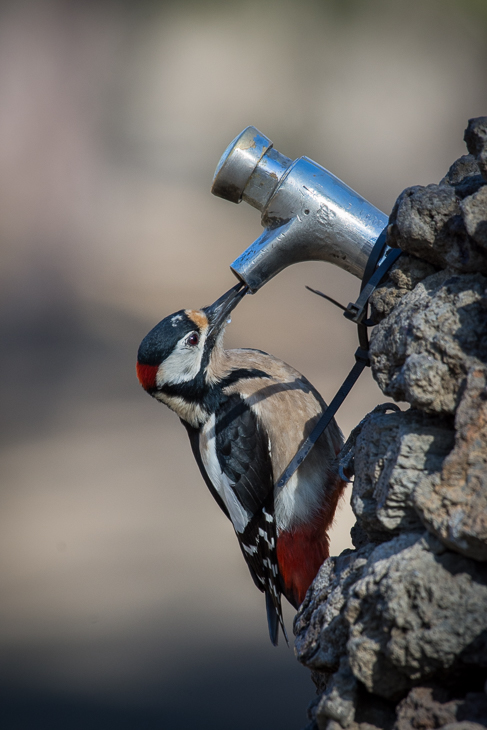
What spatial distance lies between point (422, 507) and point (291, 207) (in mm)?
653

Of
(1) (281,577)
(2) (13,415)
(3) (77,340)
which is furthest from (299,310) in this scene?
(1) (281,577)

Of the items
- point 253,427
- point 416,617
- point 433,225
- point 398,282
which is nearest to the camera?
point 416,617

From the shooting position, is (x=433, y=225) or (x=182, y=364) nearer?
(x=433, y=225)

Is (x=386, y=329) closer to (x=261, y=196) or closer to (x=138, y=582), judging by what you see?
(x=261, y=196)

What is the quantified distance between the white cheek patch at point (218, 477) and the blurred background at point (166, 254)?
0.40m

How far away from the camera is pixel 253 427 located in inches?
98.9

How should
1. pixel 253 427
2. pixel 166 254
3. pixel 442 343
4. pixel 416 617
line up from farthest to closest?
pixel 166 254 → pixel 253 427 → pixel 442 343 → pixel 416 617

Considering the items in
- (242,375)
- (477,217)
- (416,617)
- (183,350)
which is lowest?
(416,617)

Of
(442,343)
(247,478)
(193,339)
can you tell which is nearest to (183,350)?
(193,339)

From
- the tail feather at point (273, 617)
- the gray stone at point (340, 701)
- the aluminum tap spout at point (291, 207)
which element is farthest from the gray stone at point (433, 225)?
the tail feather at point (273, 617)

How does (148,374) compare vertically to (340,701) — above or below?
above

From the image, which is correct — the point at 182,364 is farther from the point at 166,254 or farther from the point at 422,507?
the point at 166,254

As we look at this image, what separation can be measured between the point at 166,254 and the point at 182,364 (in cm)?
611

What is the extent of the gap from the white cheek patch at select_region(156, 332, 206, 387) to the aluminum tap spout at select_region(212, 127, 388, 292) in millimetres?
1075
